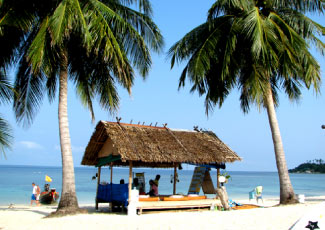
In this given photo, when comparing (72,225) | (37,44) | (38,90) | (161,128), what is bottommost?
(72,225)

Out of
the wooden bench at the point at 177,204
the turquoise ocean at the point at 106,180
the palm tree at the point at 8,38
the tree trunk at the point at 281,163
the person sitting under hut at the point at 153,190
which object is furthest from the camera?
the turquoise ocean at the point at 106,180

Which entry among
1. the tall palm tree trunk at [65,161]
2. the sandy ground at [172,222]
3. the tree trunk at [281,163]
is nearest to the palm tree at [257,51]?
the tree trunk at [281,163]

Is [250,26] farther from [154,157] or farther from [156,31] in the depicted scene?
[154,157]

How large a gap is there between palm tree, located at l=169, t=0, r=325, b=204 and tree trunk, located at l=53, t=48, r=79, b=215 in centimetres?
455

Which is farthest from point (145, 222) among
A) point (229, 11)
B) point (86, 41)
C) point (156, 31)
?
point (229, 11)

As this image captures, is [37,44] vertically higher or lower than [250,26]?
lower

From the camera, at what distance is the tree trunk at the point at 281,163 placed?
1242cm

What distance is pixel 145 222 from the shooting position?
9.18m

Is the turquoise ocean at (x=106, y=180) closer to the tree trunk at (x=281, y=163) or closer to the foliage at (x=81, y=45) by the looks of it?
the tree trunk at (x=281, y=163)

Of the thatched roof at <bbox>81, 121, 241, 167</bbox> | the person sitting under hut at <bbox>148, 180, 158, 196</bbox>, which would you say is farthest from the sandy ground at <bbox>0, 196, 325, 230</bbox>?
the person sitting under hut at <bbox>148, 180, 158, 196</bbox>

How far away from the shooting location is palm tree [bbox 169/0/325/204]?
12070 millimetres

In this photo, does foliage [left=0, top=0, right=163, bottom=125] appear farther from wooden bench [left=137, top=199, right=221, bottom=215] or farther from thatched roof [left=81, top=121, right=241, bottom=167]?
wooden bench [left=137, top=199, right=221, bottom=215]

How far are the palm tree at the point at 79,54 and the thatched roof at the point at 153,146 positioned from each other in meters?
1.16

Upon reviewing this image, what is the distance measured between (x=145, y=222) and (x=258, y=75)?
21.1ft
